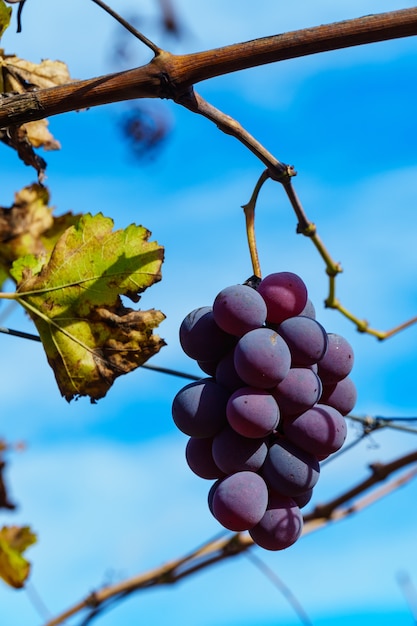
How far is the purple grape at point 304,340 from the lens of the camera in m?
1.21

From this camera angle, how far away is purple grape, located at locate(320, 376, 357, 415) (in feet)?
4.26

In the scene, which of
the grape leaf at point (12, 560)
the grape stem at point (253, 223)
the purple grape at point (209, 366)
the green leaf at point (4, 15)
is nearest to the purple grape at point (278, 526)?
the purple grape at point (209, 366)

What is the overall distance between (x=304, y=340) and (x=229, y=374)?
124 mm

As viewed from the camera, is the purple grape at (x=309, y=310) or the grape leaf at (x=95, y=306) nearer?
the purple grape at (x=309, y=310)

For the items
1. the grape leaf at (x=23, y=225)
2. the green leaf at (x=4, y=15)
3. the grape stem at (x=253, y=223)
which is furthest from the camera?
the grape leaf at (x=23, y=225)

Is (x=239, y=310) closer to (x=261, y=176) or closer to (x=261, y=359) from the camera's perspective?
(x=261, y=359)

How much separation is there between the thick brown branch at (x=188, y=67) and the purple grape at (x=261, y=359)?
367 millimetres

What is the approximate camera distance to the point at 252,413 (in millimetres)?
1155

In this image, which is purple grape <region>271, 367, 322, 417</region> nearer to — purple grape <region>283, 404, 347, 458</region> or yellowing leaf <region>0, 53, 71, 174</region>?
purple grape <region>283, 404, 347, 458</region>

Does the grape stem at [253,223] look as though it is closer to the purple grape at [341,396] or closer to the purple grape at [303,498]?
the purple grape at [341,396]

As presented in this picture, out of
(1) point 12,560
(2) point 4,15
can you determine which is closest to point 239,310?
(2) point 4,15

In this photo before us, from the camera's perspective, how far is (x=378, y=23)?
103cm

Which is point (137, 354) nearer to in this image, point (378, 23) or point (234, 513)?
point (234, 513)

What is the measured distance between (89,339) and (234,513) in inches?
19.2
